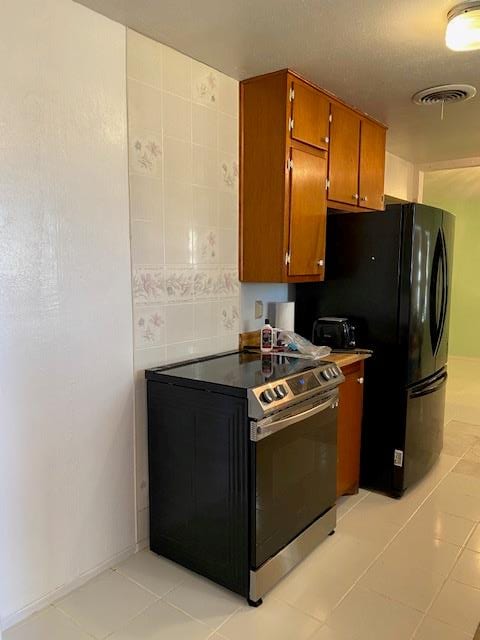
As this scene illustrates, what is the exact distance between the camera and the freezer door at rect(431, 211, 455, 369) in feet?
9.99

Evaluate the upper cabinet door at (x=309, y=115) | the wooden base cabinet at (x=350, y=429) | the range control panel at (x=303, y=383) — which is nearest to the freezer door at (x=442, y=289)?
the wooden base cabinet at (x=350, y=429)

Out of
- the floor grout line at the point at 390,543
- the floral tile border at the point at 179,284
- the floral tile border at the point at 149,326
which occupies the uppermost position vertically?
the floral tile border at the point at 179,284

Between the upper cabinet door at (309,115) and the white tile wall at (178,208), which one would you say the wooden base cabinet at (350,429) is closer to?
the white tile wall at (178,208)

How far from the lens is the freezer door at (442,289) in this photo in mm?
3045

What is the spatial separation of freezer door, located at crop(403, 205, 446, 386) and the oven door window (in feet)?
2.51

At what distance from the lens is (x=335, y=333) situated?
2895 mm

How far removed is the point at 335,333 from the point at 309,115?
1233 mm

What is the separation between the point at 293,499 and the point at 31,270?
1.45 meters

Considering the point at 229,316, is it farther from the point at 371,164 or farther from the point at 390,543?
the point at 371,164

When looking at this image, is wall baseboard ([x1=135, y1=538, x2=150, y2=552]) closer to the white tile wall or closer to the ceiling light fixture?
the white tile wall

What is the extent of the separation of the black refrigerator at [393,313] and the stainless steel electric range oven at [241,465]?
600mm

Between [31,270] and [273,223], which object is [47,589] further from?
[273,223]

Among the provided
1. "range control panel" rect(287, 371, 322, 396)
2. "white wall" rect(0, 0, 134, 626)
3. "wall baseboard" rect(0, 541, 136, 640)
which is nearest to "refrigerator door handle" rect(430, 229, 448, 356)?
"range control panel" rect(287, 371, 322, 396)

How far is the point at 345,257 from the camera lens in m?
2.98
